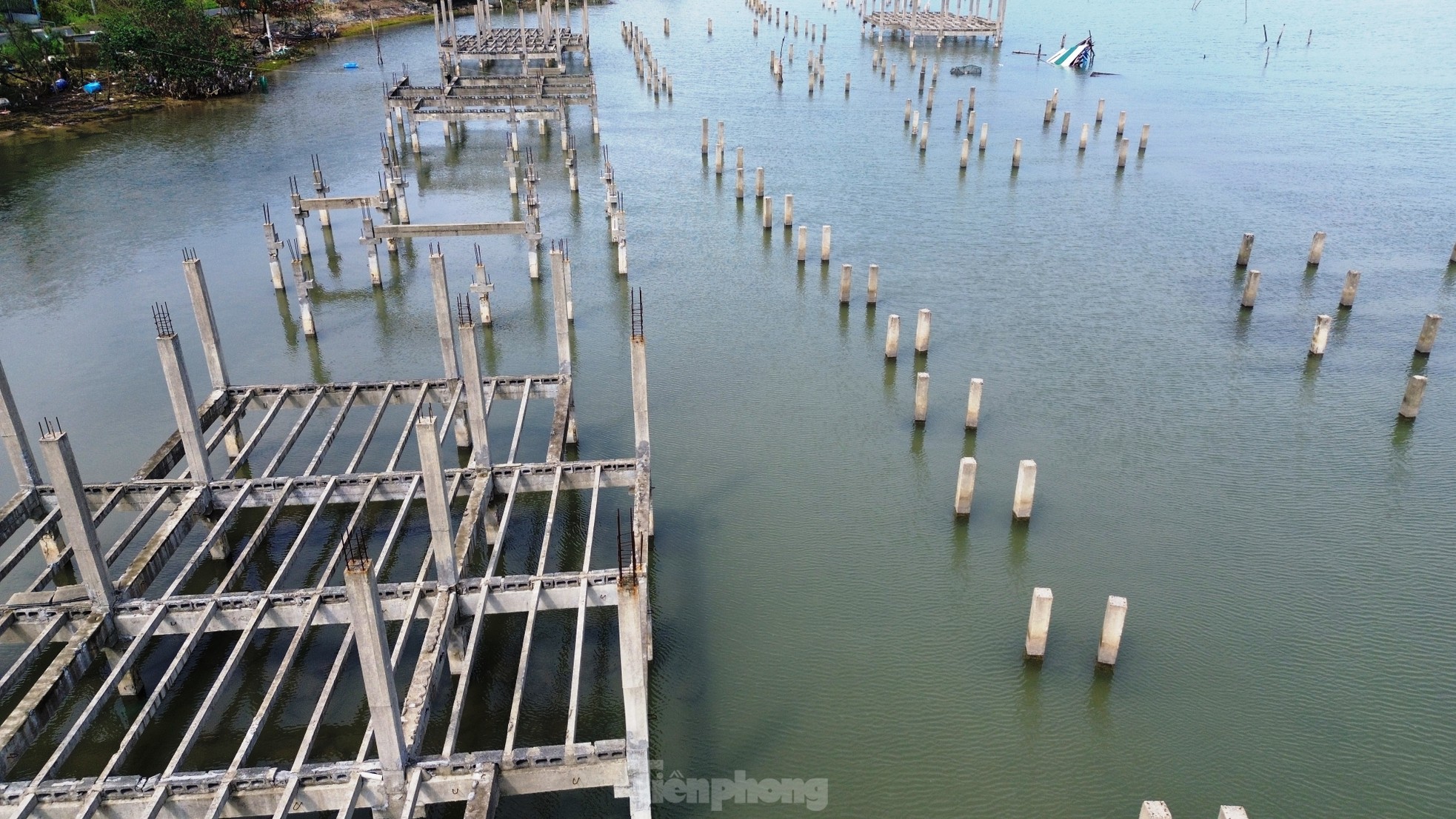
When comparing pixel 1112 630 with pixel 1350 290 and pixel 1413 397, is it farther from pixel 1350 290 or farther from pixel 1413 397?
pixel 1350 290

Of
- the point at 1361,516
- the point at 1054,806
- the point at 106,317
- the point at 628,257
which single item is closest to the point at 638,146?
the point at 628,257

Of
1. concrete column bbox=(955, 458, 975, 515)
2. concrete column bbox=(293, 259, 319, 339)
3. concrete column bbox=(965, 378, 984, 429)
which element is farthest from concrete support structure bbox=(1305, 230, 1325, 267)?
concrete column bbox=(293, 259, 319, 339)

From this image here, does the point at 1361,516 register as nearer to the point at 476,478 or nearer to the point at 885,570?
the point at 885,570

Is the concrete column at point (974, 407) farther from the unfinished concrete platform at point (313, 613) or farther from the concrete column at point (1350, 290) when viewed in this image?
the concrete column at point (1350, 290)

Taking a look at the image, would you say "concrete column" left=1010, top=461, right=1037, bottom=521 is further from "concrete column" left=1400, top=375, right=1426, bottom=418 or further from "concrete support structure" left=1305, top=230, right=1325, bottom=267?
"concrete support structure" left=1305, top=230, right=1325, bottom=267

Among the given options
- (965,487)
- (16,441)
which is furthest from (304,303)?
(965,487)

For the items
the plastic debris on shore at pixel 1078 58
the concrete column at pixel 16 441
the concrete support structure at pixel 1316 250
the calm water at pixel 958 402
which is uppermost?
the plastic debris on shore at pixel 1078 58

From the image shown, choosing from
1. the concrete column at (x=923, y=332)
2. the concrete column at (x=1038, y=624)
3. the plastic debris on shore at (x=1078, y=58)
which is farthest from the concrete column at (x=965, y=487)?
the plastic debris on shore at (x=1078, y=58)
